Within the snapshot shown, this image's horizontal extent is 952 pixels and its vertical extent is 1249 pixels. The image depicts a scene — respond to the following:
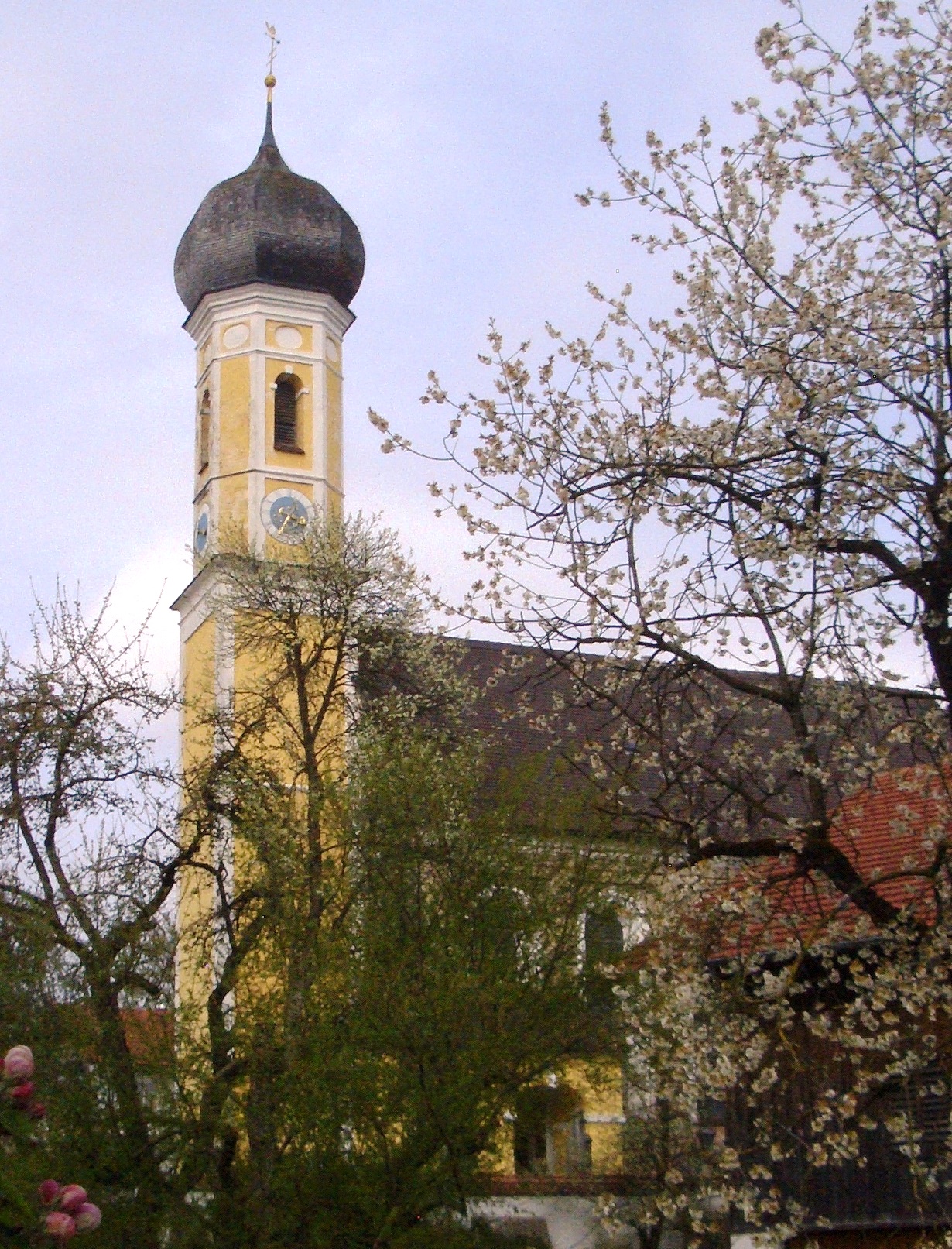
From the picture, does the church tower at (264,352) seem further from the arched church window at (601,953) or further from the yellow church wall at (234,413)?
the arched church window at (601,953)

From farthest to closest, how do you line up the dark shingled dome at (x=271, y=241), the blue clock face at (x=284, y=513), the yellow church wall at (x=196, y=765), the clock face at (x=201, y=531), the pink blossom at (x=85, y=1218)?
the dark shingled dome at (x=271, y=241) → the clock face at (x=201, y=531) → the blue clock face at (x=284, y=513) → the yellow church wall at (x=196, y=765) → the pink blossom at (x=85, y=1218)

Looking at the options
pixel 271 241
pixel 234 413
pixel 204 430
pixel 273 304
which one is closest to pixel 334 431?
pixel 234 413

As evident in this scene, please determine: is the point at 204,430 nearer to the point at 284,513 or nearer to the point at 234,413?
the point at 234,413

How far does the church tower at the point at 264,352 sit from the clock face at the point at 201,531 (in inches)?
1.4

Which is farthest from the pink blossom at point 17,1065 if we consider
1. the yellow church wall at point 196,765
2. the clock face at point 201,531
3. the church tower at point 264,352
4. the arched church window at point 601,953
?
the clock face at point 201,531

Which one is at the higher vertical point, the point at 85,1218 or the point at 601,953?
the point at 601,953

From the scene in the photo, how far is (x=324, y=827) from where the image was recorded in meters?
19.2

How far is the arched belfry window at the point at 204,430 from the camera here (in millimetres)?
32412

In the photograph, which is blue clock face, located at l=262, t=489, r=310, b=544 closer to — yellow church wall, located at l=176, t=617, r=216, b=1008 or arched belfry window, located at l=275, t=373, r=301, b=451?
arched belfry window, located at l=275, t=373, r=301, b=451

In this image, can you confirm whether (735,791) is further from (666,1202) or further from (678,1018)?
(666,1202)

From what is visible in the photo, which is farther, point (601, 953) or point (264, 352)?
point (264, 352)

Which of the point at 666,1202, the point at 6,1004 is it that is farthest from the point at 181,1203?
the point at 666,1202

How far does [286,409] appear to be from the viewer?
32250 mm

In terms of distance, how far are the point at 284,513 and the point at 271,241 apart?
512 cm
